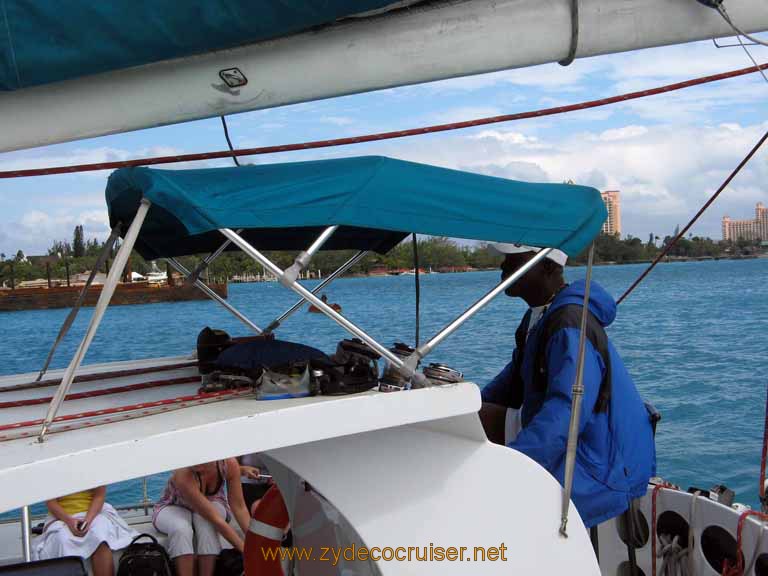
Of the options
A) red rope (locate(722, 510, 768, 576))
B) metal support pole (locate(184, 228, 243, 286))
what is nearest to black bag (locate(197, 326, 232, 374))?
metal support pole (locate(184, 228, 243, 286))

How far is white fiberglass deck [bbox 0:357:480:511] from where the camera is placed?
2.15 meters

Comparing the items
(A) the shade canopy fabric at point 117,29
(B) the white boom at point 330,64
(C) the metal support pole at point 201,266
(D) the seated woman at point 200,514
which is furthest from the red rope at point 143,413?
(D) the seated woman at point 200,514

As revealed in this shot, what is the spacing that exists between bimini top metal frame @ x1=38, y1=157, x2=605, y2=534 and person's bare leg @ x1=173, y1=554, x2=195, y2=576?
2.19m

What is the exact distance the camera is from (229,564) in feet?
15.4

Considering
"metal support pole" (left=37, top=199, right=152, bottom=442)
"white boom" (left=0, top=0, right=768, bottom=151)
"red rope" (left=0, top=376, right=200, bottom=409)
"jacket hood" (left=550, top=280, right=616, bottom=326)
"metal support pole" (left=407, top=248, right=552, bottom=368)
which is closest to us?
"metal support pole" (left=37, top=199, right=152, bottom=442)

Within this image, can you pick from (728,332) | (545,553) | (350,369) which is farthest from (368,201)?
(728,332)

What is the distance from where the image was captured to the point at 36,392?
359cm

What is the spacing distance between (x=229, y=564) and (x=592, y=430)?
7.47ft

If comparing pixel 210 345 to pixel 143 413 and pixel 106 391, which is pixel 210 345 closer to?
pixel 106 391

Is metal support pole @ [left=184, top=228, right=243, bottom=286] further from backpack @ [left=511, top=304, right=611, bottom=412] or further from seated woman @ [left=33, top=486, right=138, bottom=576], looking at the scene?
backpack @ [left=511, top=304, right=611, bottom=412]

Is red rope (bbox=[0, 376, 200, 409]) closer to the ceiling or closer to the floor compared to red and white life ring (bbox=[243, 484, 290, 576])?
closer to the ceiling

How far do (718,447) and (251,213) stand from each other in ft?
45.3

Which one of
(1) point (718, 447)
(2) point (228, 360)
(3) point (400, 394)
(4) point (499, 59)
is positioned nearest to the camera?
(3) point (400, 394)

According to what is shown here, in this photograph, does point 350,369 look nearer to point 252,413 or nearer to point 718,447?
point 252,413
